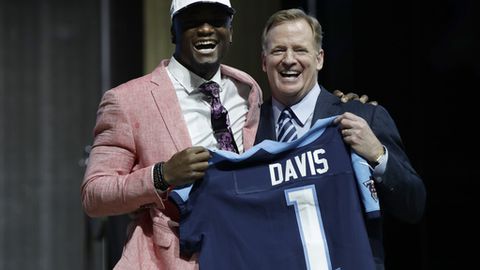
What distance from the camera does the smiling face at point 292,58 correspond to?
9.15 feet

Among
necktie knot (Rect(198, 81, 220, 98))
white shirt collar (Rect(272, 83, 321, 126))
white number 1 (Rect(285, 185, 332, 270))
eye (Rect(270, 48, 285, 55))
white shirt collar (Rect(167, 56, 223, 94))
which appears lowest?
white number 1 (Rect(285, 185, 332, 270))

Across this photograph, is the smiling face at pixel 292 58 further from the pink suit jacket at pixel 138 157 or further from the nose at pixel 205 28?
the pink suit jacket at pixel 138 157

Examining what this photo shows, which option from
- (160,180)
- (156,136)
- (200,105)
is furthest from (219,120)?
(160,180)

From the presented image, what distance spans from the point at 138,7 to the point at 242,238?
2475 mm

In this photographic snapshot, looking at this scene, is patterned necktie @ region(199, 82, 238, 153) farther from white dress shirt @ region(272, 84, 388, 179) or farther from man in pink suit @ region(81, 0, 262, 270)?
white dress shirt @ region(272, 84, 388, 179)

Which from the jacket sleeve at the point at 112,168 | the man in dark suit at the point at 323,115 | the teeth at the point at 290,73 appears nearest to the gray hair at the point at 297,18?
the man in dark suit at the point at 323,115

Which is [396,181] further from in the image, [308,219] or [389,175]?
[308,219]

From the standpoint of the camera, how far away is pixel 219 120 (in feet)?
9.22

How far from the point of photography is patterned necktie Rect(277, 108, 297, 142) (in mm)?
2824

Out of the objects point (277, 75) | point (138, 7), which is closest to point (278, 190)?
point (277, 75)

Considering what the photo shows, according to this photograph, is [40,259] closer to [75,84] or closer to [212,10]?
[75,84]

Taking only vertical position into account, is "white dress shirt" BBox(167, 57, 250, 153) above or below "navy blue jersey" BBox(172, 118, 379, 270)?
above

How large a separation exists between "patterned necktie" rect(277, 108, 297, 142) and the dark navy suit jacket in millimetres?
72

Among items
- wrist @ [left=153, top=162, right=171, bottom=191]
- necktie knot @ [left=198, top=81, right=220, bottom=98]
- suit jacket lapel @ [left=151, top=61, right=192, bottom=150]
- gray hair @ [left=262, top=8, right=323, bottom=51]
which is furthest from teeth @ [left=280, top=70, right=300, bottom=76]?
wrist @ [left=153, top=162, right=171, bottom=191]
